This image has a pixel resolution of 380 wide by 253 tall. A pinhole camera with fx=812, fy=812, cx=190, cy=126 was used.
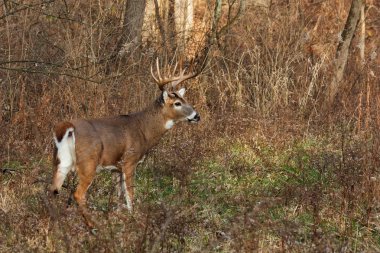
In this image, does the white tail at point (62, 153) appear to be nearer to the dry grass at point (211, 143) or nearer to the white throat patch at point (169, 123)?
the dry grass at point (211, 143)

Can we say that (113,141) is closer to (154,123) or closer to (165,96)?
(154,123)

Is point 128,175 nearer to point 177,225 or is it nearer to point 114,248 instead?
point 177,225

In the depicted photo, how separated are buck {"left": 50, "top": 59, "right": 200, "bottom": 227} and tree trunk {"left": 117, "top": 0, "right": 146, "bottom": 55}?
2956mm

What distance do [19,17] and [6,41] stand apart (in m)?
0.52

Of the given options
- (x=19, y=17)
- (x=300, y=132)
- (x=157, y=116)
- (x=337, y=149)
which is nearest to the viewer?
(x=157, y=116)

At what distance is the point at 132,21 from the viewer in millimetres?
11844

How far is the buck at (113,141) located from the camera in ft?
23.1

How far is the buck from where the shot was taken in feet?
23.1

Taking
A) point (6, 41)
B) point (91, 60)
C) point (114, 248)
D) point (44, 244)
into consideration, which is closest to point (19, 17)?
point (6, 41)

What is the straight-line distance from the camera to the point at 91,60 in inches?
408

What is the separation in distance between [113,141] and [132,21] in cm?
456

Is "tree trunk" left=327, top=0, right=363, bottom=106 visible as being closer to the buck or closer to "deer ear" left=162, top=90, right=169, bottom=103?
the buck

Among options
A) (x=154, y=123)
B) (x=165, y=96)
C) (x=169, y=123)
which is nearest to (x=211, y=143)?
(x=169, y=123)

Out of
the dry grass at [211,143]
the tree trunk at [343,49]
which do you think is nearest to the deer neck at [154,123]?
the dry grass at [211,143]
